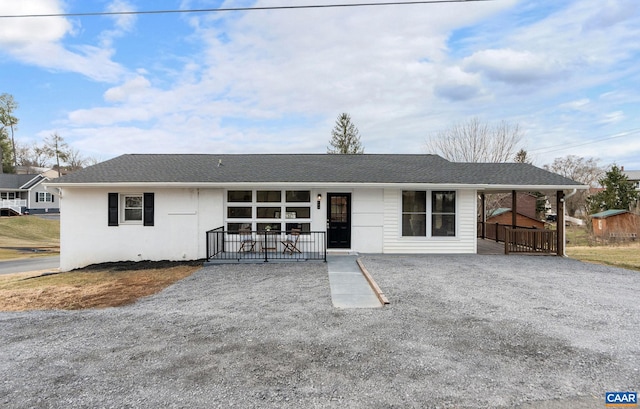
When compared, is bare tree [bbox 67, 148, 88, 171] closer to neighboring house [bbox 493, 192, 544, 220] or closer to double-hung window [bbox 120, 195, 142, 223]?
double-hung window [bbox 120, 195, 142, 223]

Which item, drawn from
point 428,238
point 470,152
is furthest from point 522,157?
point 428,238

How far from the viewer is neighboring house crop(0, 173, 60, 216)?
3591 cm

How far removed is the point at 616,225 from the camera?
23.1 m

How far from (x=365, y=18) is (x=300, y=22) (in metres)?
2.47

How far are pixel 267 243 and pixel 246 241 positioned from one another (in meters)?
0.71

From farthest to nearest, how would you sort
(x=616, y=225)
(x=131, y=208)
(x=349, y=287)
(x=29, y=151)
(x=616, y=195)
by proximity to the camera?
(x=29, y=151) < (x=616, y=195) < (x=616, y=225) < (x=131, y=208) < (x=349, y=287)

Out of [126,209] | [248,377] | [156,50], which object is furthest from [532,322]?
[156,50]

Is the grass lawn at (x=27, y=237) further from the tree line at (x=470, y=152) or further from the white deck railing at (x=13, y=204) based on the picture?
the tree line at (x=470, y=152)

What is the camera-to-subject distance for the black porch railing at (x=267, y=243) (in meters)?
10.4

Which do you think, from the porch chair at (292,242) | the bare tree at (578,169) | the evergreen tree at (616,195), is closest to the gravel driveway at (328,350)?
the porch chair at (292,242)

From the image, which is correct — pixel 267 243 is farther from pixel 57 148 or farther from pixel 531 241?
pixel 57 148

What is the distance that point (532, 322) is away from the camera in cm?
477

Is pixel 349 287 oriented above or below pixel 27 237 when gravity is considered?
above

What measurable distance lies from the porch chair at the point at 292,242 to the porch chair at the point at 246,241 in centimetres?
105
